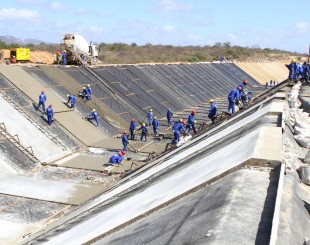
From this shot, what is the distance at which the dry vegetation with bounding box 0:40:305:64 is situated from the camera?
72750 millimetres

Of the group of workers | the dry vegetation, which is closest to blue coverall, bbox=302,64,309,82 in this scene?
the group of workers

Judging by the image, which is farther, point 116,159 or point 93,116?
point 93,116

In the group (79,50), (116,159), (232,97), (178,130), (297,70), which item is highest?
(79,50)

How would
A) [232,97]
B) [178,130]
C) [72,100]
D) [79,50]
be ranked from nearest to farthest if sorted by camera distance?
[232,97], [178,130], [72,100], [79,50]

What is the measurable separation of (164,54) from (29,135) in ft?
218

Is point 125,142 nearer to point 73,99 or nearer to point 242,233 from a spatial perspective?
point 73,99

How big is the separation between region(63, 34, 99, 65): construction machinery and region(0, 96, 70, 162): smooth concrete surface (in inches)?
442

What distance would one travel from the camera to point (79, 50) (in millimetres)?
32125

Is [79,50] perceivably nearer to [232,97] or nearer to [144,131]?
[144,131]

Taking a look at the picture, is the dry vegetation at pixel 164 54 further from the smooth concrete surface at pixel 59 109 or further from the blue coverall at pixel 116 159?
the blue coverall at pixel 116 159

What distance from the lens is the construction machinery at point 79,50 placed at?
30.8 m

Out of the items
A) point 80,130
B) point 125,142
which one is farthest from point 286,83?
point 80,130

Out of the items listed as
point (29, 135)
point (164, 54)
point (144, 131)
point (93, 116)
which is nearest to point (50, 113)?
point (29, 135)

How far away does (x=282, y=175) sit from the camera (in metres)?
5.02
